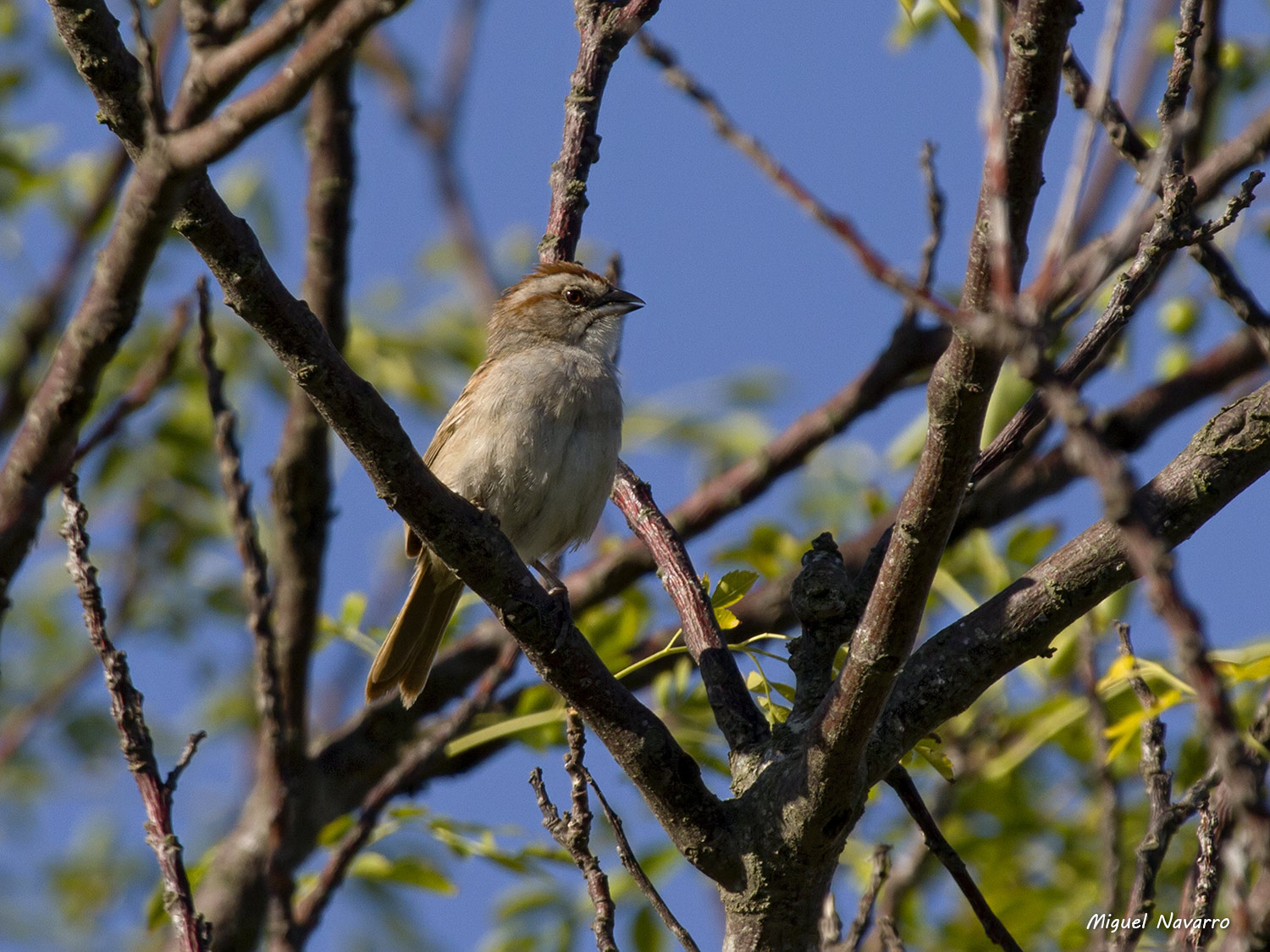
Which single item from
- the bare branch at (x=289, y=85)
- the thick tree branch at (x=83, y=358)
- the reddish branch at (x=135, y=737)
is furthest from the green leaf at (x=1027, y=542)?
the bare branch at (x=289, y=85)

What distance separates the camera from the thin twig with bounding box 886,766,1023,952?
10.9 feet

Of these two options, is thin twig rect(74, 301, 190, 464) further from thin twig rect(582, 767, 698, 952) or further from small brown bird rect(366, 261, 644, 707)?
thin twig rect(582, 767, 698, 952)

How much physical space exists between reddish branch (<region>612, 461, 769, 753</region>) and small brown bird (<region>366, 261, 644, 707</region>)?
77cm

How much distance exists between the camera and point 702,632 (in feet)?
12.6

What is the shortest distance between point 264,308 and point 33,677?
6316mm

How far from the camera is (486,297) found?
25.3 ft

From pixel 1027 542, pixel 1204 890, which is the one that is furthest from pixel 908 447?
pixel 1204 890

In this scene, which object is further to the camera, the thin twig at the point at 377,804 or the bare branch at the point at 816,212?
the thin twig at the point at 377,804

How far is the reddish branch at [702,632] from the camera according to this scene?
3.59 meters

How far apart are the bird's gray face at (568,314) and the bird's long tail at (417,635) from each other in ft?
3.98

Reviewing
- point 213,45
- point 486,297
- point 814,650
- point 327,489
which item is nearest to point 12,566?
point 213,45

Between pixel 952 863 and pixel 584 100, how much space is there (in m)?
2.84

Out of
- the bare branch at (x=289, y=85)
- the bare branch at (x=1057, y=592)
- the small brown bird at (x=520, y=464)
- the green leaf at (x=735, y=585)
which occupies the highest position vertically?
the small brown bird at (x=520, y=464)

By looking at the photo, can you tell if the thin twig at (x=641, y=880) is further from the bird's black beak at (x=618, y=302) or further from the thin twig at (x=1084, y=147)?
the bird's black beak at (x=618, y=302)
